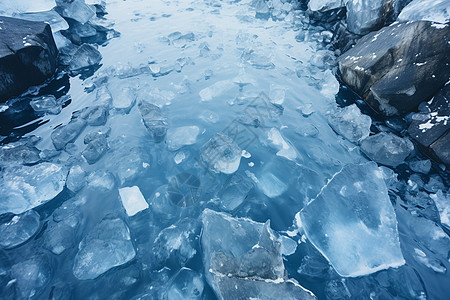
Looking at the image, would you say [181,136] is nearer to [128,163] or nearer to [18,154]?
[128,163]

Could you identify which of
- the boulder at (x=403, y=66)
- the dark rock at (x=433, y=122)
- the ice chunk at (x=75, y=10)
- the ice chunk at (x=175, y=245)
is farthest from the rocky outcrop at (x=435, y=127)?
the ice chunk at (x=75, y=10)

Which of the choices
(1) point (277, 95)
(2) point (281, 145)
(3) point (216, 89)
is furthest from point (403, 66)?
Result: (3) point (216, 89)

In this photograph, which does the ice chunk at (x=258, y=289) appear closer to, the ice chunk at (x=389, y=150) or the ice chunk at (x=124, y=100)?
the ice chunk at (x=389, y=150)

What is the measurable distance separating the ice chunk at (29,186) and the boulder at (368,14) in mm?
5847

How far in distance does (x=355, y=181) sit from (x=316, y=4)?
5946 mm

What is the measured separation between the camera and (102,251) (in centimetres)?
170

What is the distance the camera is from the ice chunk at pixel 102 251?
1657mm

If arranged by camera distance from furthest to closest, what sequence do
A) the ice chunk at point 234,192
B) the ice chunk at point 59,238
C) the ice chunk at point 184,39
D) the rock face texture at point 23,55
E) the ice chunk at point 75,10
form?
the ice chunk at point 75,10, the ice chunk at point 184,39, the rock face texture at point 23,55, the ice chunk at point 234,192, the ice chunk at point 59,238

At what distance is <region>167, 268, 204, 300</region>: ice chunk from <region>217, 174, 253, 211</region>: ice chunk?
0.69 meters

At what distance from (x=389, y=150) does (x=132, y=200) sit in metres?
3.08

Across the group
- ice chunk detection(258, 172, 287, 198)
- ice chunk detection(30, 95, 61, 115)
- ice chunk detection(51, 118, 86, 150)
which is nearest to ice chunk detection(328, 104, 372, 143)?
ice chunk detection(258, 172, 287, 198)

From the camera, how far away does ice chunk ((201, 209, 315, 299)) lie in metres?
1.33

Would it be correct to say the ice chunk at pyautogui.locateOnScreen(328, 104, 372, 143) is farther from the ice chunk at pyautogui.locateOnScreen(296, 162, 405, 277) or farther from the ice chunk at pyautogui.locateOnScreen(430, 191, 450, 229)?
the ice chunk at pyautogui.locateOnScreen(430, 191, 450, 229)

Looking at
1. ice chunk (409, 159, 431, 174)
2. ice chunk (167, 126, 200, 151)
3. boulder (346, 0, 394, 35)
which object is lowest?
ice chunk (167, 126, 200, 151)
